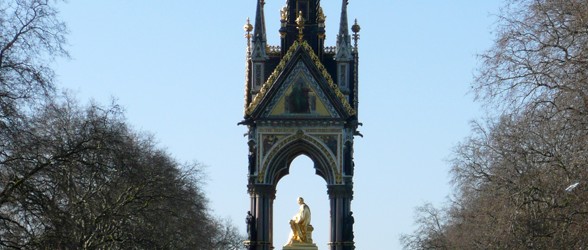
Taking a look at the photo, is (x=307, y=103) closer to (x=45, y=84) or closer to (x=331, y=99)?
(x=331, y=99)

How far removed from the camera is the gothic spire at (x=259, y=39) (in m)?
79.7

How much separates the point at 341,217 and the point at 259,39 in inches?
402

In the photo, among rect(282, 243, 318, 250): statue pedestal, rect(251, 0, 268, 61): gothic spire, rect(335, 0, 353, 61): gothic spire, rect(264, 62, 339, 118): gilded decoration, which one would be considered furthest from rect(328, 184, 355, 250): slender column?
rect(251, 0, 268, 61): gothic spire

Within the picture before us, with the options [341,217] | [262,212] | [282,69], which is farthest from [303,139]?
[341,217]

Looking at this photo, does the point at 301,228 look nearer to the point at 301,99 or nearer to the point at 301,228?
the point at 301,228

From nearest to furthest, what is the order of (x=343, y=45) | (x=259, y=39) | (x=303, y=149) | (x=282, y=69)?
(x=282, y=69) → (x=303, y=149) → (x=343, y=45) → (x=259, y=39)

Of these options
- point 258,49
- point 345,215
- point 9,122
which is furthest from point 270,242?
point 9,122

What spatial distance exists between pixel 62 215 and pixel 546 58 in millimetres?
12037

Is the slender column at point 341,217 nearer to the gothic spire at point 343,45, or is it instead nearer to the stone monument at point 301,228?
the stone monument at point 301,228

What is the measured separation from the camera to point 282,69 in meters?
77.9

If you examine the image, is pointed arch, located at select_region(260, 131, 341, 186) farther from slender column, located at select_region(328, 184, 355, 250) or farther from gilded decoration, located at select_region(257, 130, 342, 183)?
slender column, located at select_region(328, 184, 355, 250)

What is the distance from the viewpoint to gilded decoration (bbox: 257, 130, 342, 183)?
77688 millimetres

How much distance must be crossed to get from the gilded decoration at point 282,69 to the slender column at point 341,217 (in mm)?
3907

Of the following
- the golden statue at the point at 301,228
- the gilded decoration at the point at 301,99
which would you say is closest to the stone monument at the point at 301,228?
the golden statue at the point at 301,228
